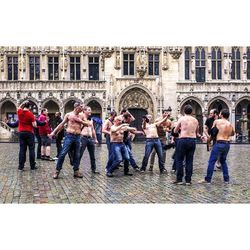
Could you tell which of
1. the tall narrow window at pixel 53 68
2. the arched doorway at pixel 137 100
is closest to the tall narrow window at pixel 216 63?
the arched doorway at pixel 137 100

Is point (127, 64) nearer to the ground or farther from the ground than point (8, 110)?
farther from the ground

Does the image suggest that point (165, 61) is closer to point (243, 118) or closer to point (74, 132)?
point (243, 118)

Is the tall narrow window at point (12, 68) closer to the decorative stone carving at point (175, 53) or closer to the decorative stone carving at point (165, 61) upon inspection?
the decorative stone carving at point (165, 61)

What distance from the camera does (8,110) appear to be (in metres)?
43.5

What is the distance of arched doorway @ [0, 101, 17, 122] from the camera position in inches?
1703

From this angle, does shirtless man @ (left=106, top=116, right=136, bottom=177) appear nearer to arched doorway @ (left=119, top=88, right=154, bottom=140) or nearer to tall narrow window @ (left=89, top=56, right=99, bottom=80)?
arched doorway @ (left=119, top=88, right=154, bottom=140)

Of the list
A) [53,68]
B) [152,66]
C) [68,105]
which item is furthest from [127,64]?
[53,68]

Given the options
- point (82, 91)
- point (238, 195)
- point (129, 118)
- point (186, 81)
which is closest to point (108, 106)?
point (82, 91)

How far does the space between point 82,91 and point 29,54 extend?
5.70 m

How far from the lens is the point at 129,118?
15.8 meters

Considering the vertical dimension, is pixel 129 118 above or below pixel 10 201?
above

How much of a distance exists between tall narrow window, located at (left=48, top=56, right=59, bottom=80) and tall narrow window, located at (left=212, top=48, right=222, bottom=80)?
13.5 m

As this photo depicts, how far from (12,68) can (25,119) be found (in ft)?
96.9

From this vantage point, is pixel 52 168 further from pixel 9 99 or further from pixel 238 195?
pixel 9 99
